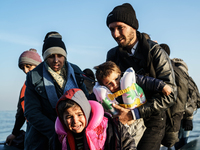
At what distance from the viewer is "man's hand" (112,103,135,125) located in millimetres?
2590

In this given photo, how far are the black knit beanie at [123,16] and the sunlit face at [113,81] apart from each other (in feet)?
2.24

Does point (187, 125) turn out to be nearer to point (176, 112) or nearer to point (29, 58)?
point (176, 112)

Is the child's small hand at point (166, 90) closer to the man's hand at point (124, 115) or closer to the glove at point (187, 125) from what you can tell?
the man's hand at point (124, 115)

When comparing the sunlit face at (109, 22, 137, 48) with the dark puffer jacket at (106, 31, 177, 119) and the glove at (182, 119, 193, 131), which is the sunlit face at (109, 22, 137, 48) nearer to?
the dark puffer jacket at (106, 31, 177, 119)

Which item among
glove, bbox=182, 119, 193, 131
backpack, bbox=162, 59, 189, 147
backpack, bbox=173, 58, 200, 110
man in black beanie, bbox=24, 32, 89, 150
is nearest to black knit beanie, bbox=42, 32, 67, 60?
man in black beanie, bbox=24, 32, 89, 150

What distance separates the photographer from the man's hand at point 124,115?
2.59 meters

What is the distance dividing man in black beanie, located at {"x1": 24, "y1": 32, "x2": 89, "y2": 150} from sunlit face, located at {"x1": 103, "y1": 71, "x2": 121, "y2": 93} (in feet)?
2.20

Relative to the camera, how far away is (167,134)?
301 cm

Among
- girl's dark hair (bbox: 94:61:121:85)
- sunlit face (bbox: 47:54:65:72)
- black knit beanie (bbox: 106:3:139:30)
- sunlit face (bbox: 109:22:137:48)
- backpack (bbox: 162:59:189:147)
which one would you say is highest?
black knit beanie (bbox: 106:3:139:30)

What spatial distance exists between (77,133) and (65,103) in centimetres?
36

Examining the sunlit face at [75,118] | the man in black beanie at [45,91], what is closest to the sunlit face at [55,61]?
the man in black beanie at [45,91]

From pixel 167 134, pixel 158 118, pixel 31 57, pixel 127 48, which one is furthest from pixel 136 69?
pixel 31 57

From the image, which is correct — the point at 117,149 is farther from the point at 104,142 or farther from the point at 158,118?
the point at 158,118

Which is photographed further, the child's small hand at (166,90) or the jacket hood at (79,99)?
the child's small hand at (166,90)
